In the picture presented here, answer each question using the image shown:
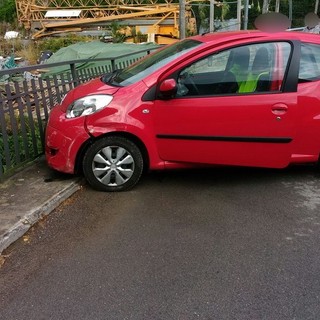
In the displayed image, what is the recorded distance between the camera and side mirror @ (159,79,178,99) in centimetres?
418

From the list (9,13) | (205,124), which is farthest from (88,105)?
(9,13)

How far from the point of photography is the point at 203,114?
4.31 metres

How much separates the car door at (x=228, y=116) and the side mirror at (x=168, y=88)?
0.19 feet

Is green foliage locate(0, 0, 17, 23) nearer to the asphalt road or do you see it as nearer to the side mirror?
the side mirror

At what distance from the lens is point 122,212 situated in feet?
13.3

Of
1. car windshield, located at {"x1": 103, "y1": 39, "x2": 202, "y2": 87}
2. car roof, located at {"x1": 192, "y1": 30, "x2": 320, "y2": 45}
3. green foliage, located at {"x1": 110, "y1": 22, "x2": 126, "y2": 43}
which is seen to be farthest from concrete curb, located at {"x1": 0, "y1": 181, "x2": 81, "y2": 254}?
Answer: green foliage, located at {"x1": 110, "y1": 22, "x2": 126, "y2": 43}

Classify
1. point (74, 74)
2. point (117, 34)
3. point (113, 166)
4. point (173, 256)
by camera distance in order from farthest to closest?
point (117, 34) < point (74, 74) < point (113, 166) < point (173, 256)

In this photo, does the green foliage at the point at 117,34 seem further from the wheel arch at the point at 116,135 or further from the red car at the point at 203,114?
the wheel arch at the point at 116,135

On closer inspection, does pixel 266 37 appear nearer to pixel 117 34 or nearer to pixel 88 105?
pixel 88 105

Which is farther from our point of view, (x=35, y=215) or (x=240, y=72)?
(x=240, y=72)

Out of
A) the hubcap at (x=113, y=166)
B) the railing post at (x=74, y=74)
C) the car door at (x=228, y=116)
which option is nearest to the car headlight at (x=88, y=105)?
the hubcap at (x=113, y=166)

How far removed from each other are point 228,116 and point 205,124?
25 centimetres

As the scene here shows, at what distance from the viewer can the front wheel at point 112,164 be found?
14.3 feet

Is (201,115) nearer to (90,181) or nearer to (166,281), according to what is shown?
(90,181)
